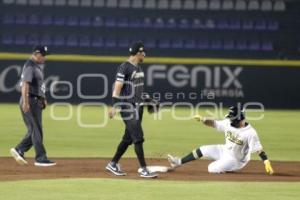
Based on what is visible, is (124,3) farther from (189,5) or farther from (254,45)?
(254,45)

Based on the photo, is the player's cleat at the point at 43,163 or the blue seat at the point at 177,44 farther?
the blue seat at the point at 177,44

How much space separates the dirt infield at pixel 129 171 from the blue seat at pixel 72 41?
1211 centimetres

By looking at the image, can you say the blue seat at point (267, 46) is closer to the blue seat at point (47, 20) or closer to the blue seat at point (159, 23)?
the blue seat at point (159, 23)

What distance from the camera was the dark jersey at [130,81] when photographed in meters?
11.3

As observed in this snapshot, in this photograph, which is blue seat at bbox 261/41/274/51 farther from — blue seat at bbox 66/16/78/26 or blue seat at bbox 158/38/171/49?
blue seat at bbox 66/16/78/26

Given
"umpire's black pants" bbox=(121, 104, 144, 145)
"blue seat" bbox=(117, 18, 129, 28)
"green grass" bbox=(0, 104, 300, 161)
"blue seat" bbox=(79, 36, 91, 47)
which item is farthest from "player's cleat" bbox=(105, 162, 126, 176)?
"blue seat" bbox=(117, 18, 129, 28)

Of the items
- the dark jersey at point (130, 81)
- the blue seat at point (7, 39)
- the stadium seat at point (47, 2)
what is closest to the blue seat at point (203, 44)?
the stadium seat at point (47, 2)

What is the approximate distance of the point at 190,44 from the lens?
84.9 ft

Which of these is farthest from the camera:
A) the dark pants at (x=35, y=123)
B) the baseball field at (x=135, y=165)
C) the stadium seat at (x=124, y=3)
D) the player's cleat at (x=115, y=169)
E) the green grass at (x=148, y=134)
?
the stadium seat at (x=124, y=3)

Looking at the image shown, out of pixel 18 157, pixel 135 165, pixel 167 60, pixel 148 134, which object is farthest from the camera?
pixel 167 60

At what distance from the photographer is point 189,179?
444 inches

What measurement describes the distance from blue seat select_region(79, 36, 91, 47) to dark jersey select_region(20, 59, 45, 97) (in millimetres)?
12946

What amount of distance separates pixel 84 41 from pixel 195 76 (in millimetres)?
3756

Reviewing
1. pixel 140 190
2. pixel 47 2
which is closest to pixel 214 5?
pixel 47 2
